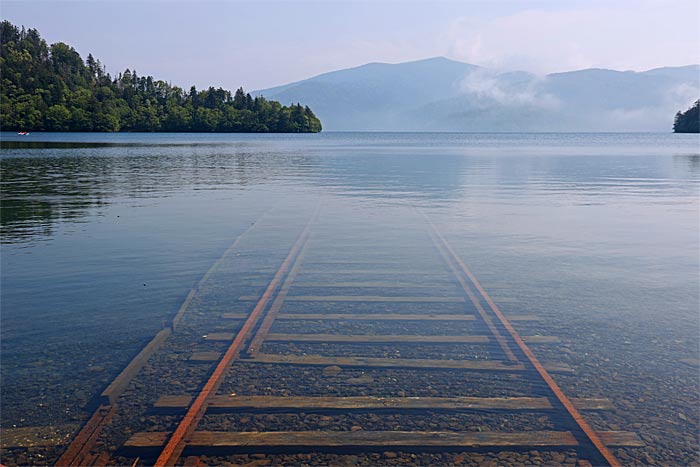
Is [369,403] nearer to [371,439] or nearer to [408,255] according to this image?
[371,439]

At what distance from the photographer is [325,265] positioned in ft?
57.1

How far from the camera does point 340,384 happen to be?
9.09 meters

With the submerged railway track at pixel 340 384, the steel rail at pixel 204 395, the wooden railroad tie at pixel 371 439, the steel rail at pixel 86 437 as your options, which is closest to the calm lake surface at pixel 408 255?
the steel rail at pixel 86 437

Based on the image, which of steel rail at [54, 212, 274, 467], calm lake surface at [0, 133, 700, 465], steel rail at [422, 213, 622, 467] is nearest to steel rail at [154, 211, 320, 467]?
steel rail at [54, 212, 274, 467]

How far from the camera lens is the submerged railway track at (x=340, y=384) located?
746 centimetres

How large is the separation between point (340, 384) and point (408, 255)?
10.2 m

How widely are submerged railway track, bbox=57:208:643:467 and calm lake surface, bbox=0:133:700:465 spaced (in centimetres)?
55

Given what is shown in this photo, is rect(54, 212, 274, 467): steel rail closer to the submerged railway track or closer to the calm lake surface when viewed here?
the submerged railway track

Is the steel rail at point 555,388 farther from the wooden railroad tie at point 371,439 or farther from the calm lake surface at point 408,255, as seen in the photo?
the calm lake surface at point 408,255

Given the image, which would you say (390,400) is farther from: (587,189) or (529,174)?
(529,174)

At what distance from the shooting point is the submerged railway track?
7.46 metres

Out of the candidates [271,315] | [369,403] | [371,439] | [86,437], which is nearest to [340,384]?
[369,403]

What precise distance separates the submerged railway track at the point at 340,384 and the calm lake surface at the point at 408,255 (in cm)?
55

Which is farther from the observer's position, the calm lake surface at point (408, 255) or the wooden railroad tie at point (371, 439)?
the calm lake surface at point (408, 255)
